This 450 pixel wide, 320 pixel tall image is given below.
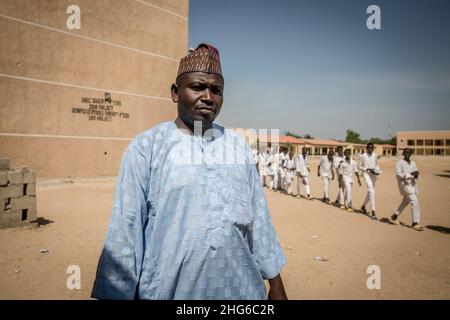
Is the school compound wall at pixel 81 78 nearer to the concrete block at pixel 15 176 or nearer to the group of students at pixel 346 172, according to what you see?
the concrete block at pixel 15 176

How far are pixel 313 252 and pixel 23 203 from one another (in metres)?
6.69

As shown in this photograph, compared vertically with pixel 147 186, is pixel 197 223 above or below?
below

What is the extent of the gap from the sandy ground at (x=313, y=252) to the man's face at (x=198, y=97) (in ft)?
9.75

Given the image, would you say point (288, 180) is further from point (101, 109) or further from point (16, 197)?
point (101, 109)

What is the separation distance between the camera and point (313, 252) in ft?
16.9

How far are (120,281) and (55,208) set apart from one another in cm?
880

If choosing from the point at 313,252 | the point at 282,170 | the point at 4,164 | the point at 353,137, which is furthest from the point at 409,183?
the point at 353,137

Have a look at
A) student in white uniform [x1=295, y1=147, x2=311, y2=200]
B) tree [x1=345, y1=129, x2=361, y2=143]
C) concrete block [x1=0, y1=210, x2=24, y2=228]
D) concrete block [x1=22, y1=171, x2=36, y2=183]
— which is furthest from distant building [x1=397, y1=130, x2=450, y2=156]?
concrete block [x1=0, y1=210, x2=24, y2=228]

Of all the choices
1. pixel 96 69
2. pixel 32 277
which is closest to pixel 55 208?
pixel 32 277

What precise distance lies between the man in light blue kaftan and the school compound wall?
14458mm

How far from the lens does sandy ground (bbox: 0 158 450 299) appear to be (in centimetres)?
372

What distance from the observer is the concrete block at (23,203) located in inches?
262

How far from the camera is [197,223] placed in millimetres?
1356
